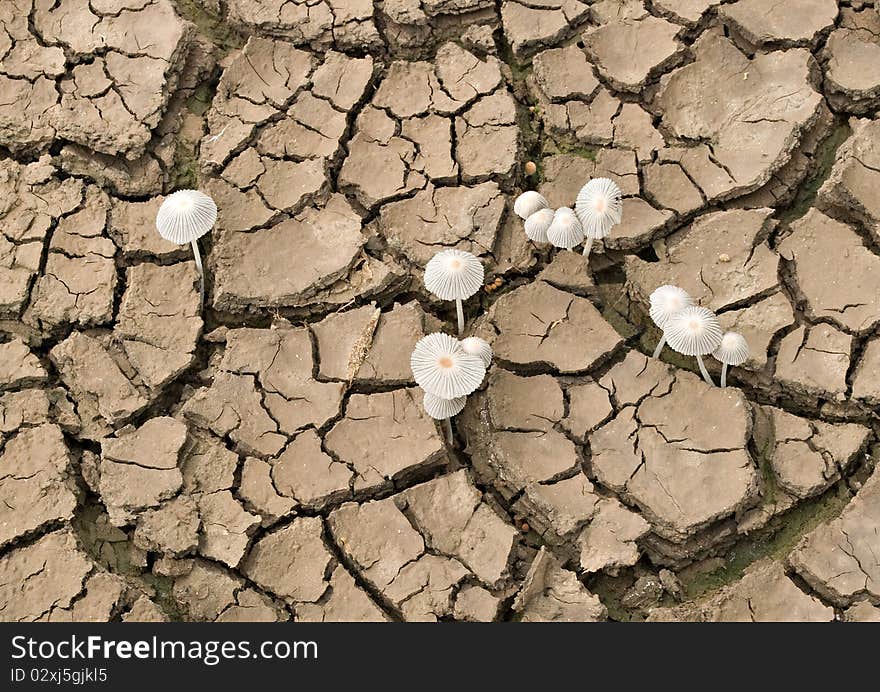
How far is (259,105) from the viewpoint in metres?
4.61

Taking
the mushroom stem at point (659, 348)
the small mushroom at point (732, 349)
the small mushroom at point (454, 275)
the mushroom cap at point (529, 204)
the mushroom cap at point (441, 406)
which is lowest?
the mushroom cap at point (441, 406)

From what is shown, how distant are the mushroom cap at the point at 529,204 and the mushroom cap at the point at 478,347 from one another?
2.15ft

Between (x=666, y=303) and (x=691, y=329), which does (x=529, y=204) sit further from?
(x=691, y=329)

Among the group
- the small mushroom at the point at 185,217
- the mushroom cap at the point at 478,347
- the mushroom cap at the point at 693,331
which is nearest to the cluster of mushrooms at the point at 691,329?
the mushroom cap at the point at 693,331

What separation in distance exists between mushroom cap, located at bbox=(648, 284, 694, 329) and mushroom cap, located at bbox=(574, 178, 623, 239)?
1.12 ft

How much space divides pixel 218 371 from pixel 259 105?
1295 millimetres

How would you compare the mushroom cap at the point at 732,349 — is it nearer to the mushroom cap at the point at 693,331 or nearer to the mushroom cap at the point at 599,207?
the mushroom cap at the point at 693,331

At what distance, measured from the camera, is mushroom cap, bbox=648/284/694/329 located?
3793 millimetres

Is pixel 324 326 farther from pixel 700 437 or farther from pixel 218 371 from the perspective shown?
pixel 700 437

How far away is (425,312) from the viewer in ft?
13.7

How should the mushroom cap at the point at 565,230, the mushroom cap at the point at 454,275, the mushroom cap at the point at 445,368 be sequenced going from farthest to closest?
the mushroom cap at the point at 565,230 < the mushroom cap at the point at 454,275 < the mushroom cap at the point at 445,368

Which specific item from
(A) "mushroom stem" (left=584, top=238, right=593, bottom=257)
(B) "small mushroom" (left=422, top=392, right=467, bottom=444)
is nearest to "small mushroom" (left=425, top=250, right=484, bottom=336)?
(B) "small mushroom" (left=422, top=392, right=467, bottom=444)

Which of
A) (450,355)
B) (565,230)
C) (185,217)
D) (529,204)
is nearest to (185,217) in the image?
(185,217)

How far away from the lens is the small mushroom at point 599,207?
3.96m
